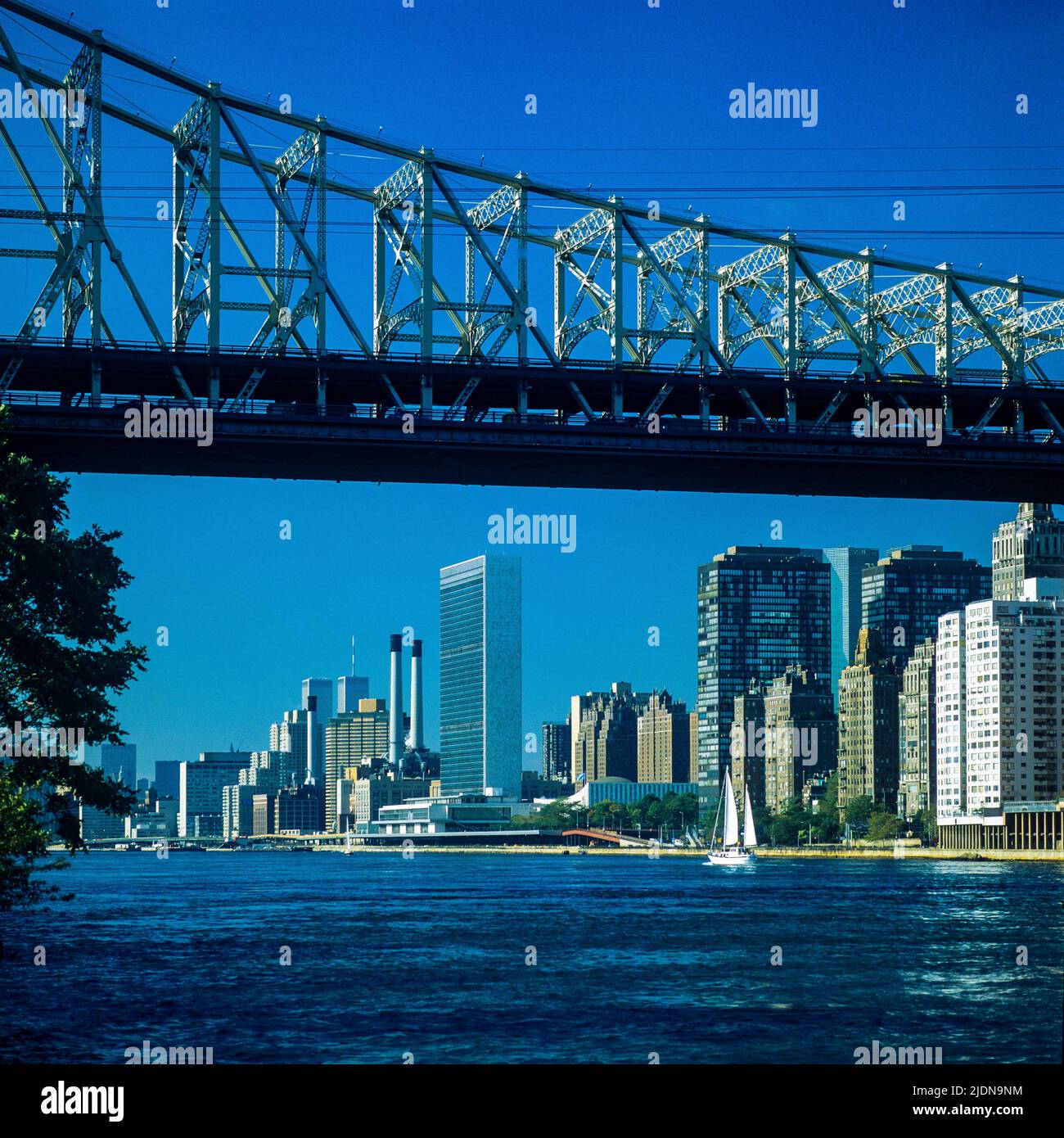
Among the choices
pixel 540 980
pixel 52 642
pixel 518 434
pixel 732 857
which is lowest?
pixel 732 857

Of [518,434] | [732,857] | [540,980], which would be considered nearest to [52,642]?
[540,980]

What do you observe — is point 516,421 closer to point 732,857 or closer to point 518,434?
point 518,434

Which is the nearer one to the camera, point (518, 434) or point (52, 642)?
point (52, 642)

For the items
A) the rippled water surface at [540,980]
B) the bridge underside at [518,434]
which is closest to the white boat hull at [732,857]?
the rippled water surface at [540,980]

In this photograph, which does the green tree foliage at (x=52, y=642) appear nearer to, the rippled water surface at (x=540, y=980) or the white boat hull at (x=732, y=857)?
the rippled water surface at (x=540, y=980)

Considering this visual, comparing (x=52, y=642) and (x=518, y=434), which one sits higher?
(x=518, y=434)
